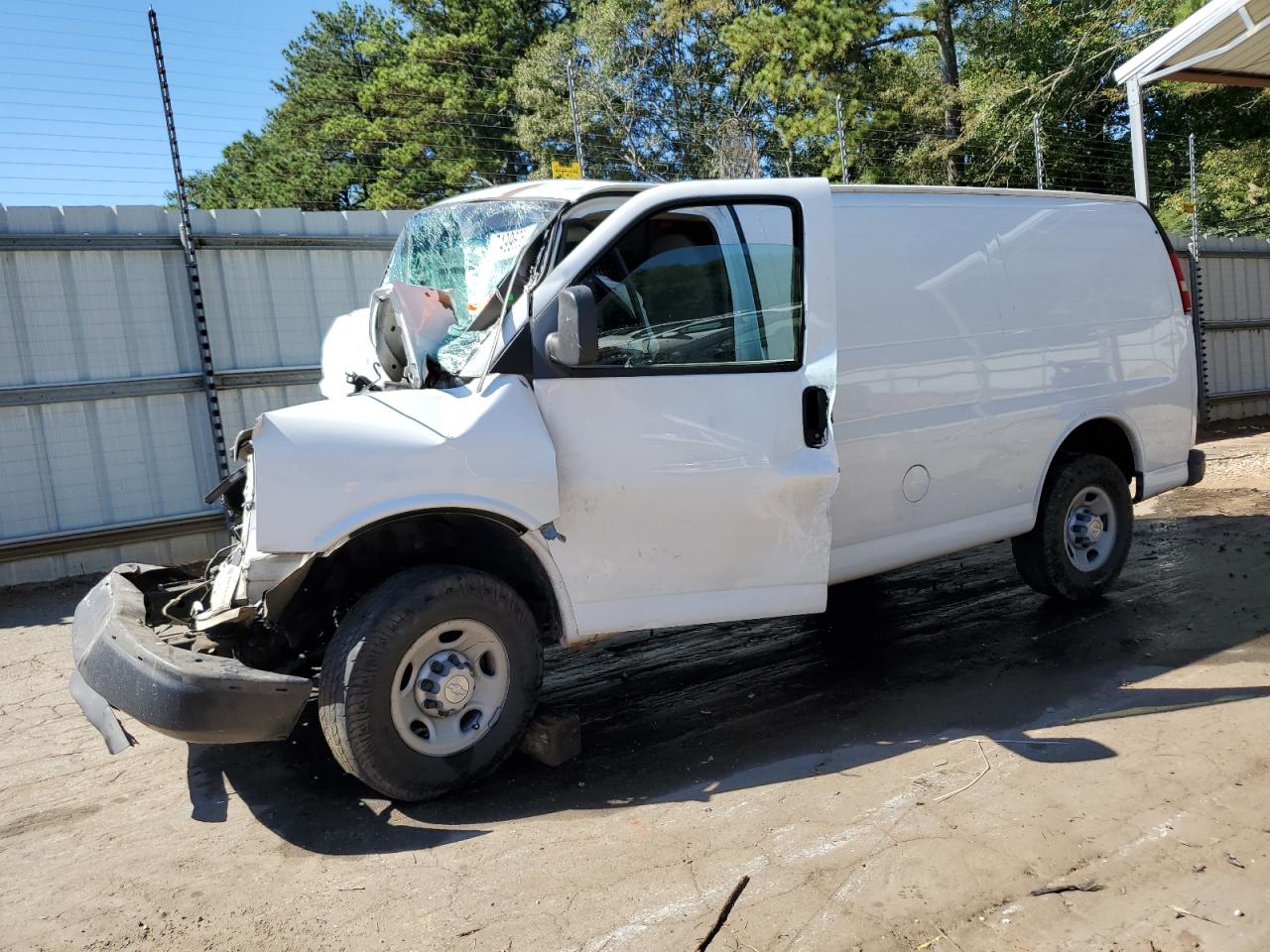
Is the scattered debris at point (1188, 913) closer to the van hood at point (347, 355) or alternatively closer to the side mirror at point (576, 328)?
the side mirror at point (576, 328)

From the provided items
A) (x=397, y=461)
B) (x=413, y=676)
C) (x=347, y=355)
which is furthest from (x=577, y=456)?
(x=347, y=355)

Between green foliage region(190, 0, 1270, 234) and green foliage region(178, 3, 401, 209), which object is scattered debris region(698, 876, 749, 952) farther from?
green foliage region(178, 3, 401, 209)

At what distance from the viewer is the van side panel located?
5156 mm

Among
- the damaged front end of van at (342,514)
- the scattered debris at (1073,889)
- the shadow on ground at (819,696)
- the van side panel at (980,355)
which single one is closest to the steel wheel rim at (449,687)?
the shadow on ground at (819,696)

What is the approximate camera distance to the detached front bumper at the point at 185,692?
3.52m

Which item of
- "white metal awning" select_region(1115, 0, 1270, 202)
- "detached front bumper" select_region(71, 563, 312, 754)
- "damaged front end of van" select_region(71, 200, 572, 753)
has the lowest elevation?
"detached front bumper" select_region(71, 563, 312, 754)

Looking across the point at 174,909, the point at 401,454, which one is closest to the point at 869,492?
the point at 401,454

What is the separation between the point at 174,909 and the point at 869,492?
139 inches

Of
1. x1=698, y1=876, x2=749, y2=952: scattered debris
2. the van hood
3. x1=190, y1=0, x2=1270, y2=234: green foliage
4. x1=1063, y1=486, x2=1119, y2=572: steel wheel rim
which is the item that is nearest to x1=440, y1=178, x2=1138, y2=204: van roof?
the van hood

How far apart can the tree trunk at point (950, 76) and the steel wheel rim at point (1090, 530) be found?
20193 millimetres

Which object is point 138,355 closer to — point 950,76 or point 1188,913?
point 1188,913

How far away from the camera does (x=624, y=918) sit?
3150 mm

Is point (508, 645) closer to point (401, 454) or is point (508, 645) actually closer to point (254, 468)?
point (401, 454)

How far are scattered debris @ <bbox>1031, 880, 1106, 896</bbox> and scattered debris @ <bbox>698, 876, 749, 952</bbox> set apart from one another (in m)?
0.91
